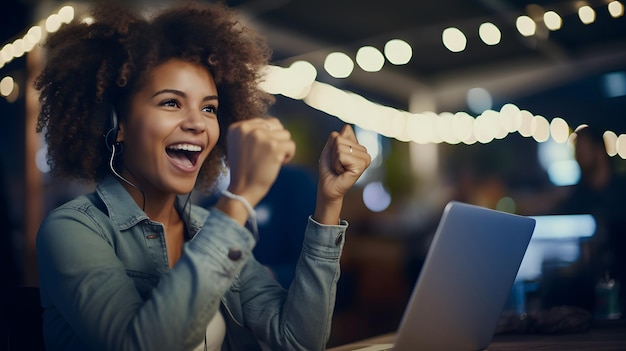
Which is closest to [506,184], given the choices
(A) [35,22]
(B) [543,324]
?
(A) [35,22]

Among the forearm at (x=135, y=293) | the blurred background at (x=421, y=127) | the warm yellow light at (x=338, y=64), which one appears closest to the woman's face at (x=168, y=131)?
the forearm at (x=135, y=293)

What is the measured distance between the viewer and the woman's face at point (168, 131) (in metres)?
1.29

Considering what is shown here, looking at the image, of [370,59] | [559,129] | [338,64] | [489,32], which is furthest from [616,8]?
[559,129]

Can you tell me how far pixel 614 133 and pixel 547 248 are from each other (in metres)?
4.36

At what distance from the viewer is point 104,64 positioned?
139 centimetres

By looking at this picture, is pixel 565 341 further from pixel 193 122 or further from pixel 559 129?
pixel 559 129

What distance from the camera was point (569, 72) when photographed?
839cm

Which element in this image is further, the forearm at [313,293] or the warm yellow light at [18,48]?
the warm yellow light at [18,48]

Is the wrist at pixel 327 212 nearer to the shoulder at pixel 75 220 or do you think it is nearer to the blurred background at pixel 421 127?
the shoulder at pixel 75 220

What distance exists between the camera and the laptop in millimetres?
996

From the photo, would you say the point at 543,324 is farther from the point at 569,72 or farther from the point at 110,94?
the point at 569,72

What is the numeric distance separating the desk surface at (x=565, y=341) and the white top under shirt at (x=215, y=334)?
25 centimetres

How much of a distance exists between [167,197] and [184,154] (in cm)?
11

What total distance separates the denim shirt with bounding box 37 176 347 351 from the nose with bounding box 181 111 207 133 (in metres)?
0.20
